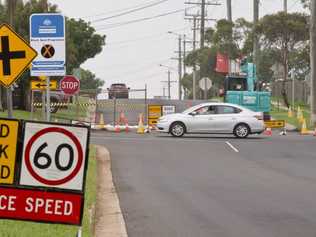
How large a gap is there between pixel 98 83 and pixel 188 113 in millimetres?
142189

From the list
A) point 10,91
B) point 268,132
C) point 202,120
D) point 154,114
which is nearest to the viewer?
point 10,91

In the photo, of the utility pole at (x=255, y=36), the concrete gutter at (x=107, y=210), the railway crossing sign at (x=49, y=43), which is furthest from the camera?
the utility pole at (x=255, y=36)

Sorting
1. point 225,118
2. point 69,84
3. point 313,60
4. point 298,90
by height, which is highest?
point 313,60

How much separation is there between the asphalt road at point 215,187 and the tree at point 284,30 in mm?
23518

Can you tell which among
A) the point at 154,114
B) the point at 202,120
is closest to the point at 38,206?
the point at 202,120

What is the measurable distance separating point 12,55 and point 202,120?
2228 cm

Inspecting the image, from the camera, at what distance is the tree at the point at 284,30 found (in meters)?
53.6

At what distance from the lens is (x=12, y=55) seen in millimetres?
11039

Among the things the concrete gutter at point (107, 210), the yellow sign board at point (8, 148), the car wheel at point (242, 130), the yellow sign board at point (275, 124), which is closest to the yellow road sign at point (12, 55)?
the concrete gutter at point (107, 210)

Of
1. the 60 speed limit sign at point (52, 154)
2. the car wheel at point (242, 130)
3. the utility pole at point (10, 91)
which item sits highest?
the utility pole at point (10, 91)

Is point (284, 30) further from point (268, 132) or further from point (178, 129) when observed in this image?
point (178, 129)

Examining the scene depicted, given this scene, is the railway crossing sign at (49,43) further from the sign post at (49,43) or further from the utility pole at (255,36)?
the utility pole at (255,36)

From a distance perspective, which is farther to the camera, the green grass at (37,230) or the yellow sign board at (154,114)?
the yellow sign board at (154,114)

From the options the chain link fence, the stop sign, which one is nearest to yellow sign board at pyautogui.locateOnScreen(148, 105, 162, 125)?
the stop sign
